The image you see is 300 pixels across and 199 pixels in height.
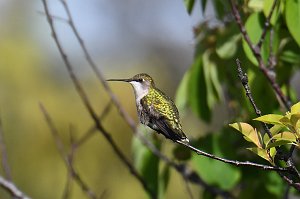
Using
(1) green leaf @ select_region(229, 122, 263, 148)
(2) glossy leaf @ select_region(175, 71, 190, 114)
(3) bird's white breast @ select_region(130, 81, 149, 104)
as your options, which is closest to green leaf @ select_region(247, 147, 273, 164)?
(1) green leaf @ select_region(229, 122, 263, 148)

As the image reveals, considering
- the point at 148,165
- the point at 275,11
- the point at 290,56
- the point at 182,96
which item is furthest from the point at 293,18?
the point at 148,165

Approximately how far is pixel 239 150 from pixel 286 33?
2.43 ft

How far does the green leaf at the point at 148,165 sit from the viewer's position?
157 inches

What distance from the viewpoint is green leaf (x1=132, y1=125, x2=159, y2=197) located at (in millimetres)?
3992

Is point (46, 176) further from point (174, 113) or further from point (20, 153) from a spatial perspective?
point (174, 113)

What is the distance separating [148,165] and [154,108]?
1.24 metres

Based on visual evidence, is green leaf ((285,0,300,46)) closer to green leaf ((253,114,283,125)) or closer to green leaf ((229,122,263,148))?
green leaf ((229,122,263,148))

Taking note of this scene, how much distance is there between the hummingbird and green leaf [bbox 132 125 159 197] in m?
1.10

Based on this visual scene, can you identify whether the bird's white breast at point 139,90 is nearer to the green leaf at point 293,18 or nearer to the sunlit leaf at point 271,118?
the green leaf at point 293,18

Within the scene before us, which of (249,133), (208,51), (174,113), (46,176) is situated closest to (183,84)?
(208,51)

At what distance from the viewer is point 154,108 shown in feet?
9.29

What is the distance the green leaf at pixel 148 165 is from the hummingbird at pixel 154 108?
1095 millimetres

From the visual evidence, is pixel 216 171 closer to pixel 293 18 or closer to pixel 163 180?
pixel 163 180

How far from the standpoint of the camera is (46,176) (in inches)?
653
